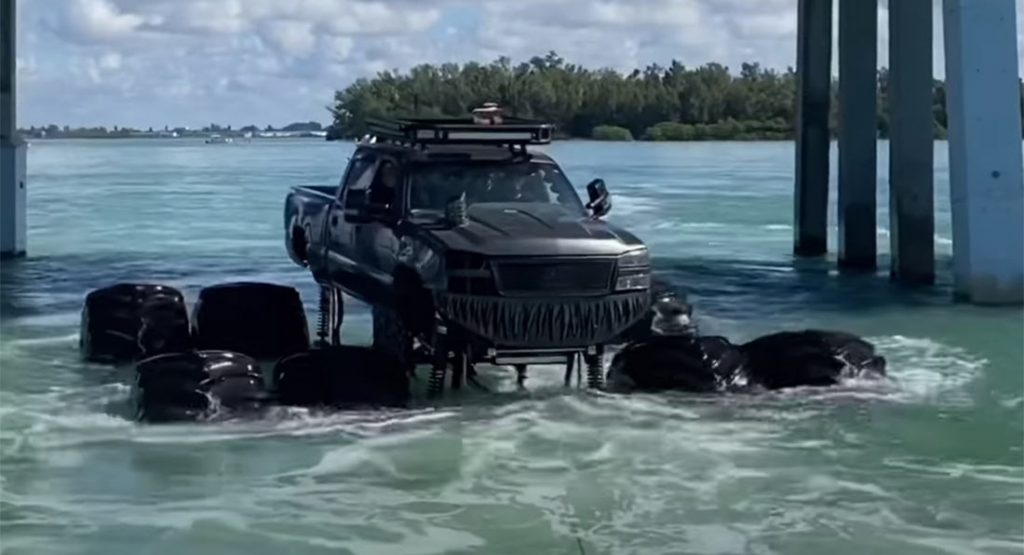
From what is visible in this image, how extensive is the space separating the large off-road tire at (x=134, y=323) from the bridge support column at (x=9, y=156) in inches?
513

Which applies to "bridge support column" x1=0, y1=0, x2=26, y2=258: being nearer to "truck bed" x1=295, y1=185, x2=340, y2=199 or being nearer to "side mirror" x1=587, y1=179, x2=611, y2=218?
"truck bed" x1=295, y1=185, x2=340, y2=199

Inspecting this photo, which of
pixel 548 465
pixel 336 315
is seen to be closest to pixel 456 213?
pixel 548 465

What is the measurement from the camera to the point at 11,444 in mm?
12328

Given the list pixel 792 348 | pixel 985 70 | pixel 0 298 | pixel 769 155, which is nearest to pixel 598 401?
pixel 792 348

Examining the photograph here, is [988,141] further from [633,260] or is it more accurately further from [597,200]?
[633,260]

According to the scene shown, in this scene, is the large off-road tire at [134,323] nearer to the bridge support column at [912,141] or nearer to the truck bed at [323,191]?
the truck bed at [323,191]

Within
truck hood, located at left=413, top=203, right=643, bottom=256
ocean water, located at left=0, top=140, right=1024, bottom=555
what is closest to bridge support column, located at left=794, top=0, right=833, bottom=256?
ocean water, located at left=0, top=140, right=1024, bottom=555

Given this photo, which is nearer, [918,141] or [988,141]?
[988,141]

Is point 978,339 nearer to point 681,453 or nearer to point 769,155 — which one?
point 681,453

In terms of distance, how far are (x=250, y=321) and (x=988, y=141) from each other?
9093 mm

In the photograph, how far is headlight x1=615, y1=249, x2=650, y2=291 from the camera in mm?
13312

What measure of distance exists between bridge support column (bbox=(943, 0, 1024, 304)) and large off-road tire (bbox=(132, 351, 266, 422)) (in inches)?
406

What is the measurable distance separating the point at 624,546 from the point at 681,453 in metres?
2.80

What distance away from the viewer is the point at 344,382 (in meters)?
13.3
